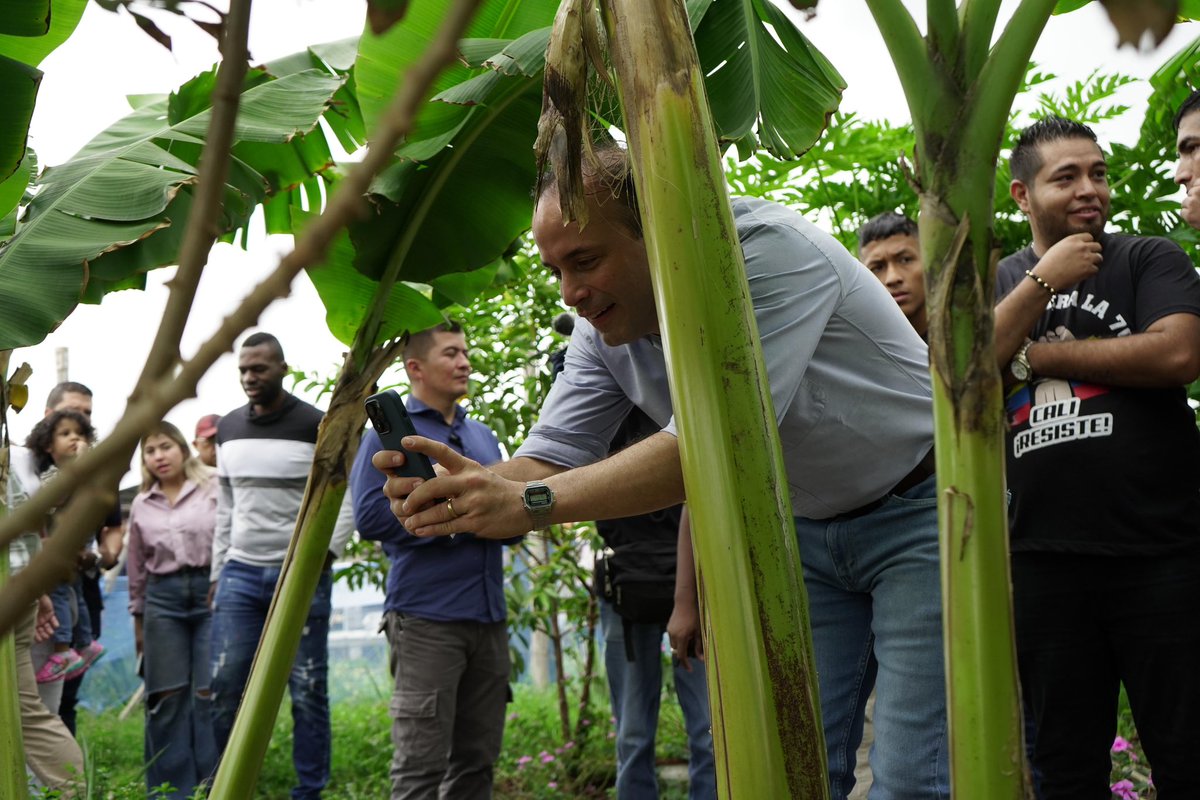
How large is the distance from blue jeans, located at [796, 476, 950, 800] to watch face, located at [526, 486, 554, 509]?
A: 25.5 inches

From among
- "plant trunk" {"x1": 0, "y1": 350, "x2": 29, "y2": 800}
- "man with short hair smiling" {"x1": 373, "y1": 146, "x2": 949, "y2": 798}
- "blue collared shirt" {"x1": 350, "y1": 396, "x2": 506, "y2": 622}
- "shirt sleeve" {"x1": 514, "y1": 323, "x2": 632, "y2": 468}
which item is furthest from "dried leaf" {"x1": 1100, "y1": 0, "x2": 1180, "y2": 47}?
"blue collared shirt" {"x1": 350, "y1": 396, "x2": 506, "y2": 622}

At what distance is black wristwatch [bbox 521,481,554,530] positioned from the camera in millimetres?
1948

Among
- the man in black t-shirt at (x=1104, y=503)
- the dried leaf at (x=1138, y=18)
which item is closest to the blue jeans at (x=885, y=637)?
the man in black t-shirt at (x=1104, y=503)

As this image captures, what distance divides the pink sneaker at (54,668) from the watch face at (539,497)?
12.8 ft

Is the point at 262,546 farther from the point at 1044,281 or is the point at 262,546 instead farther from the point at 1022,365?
the point at 1044,281

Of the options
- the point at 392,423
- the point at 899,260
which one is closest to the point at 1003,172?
the point at 899,260

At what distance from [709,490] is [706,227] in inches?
14.5

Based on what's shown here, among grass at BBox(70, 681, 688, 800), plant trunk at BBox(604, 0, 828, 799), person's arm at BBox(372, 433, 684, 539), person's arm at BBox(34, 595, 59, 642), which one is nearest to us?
plant trunk at BBox(604, 0, 828, 799)

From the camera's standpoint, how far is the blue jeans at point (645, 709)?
396cm

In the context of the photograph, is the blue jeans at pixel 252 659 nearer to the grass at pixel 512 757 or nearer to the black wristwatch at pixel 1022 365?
the grass at pixel 512 757

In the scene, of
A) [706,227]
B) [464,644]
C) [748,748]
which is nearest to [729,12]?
[706,227]

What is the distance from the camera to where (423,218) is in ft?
10.6

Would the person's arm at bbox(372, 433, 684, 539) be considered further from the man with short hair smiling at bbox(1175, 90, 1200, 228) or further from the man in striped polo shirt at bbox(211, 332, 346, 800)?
the man in striped polo shirt at bbox(211, 332, 346, 800)

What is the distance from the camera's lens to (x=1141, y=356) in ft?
8.38
